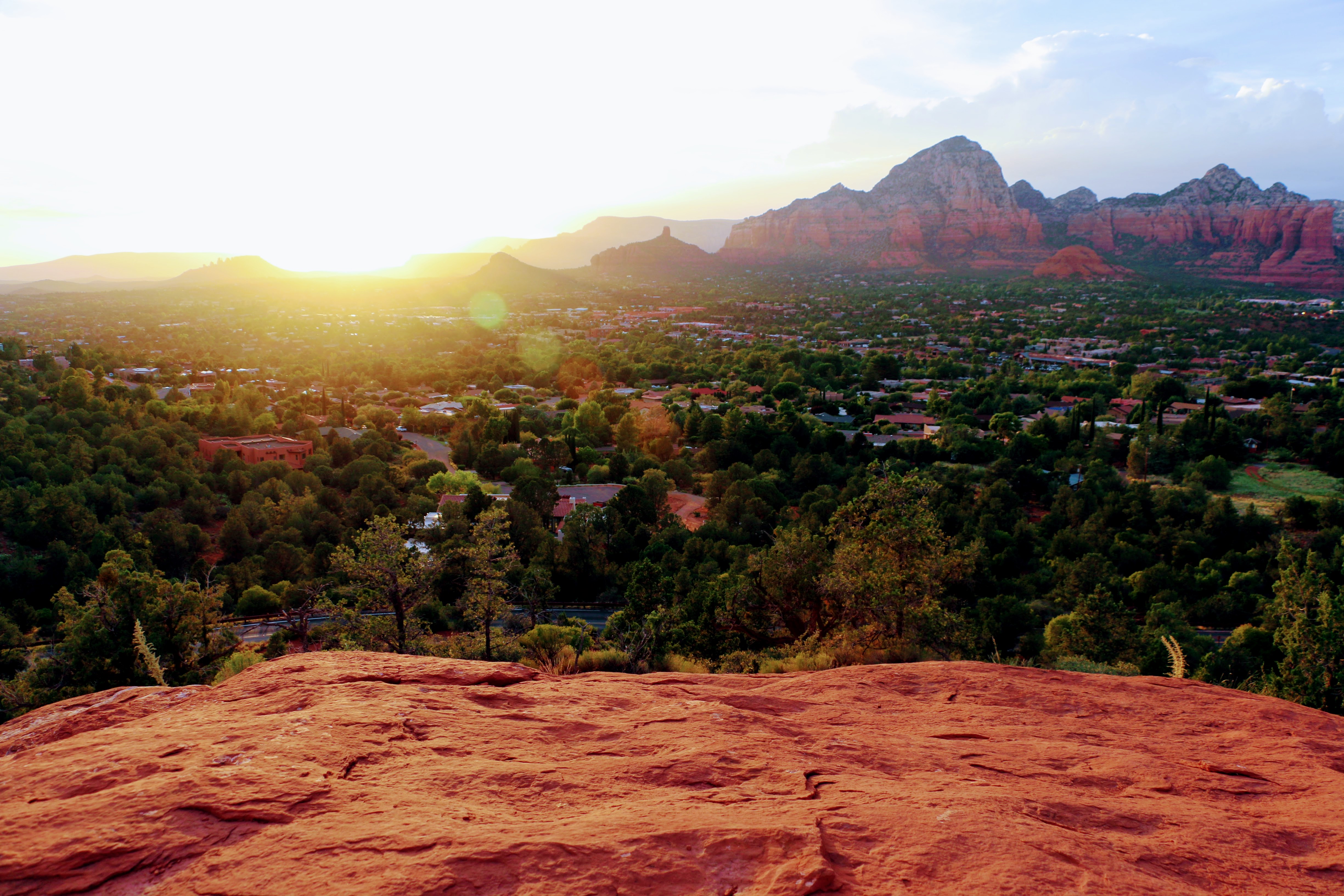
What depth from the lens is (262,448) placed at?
36.5 m

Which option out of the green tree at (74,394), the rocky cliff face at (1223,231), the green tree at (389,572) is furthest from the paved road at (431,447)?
the rocky cliff face at (1223,231)

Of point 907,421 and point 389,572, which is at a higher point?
point 389,572

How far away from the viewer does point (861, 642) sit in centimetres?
1073

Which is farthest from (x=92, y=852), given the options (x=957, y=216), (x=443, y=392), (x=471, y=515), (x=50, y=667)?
(x=957, y=216)

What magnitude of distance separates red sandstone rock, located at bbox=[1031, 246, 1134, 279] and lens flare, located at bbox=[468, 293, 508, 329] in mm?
108267

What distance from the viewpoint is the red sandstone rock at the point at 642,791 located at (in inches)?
126

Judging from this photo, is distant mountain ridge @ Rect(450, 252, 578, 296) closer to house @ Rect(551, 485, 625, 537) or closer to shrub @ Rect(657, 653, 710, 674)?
house @ Rect(551, 485, 625, 537)

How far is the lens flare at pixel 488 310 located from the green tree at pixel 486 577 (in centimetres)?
9197

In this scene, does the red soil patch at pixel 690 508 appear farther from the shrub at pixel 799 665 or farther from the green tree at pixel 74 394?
the green tree at pixel 74 394

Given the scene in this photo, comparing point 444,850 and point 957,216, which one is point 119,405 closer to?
point 444,850

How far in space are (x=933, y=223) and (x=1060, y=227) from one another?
28593mm

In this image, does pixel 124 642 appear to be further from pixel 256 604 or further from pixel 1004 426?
pixel 1004 426

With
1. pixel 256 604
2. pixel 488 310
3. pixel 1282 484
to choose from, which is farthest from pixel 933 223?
pixel 256 604

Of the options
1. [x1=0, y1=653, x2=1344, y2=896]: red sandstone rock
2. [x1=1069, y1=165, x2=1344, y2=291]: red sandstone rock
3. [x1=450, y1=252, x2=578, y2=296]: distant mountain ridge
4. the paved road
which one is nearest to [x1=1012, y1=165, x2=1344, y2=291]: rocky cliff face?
[x1=1069, y1=165, x2=1344, y2=291]: red sandstone rock
